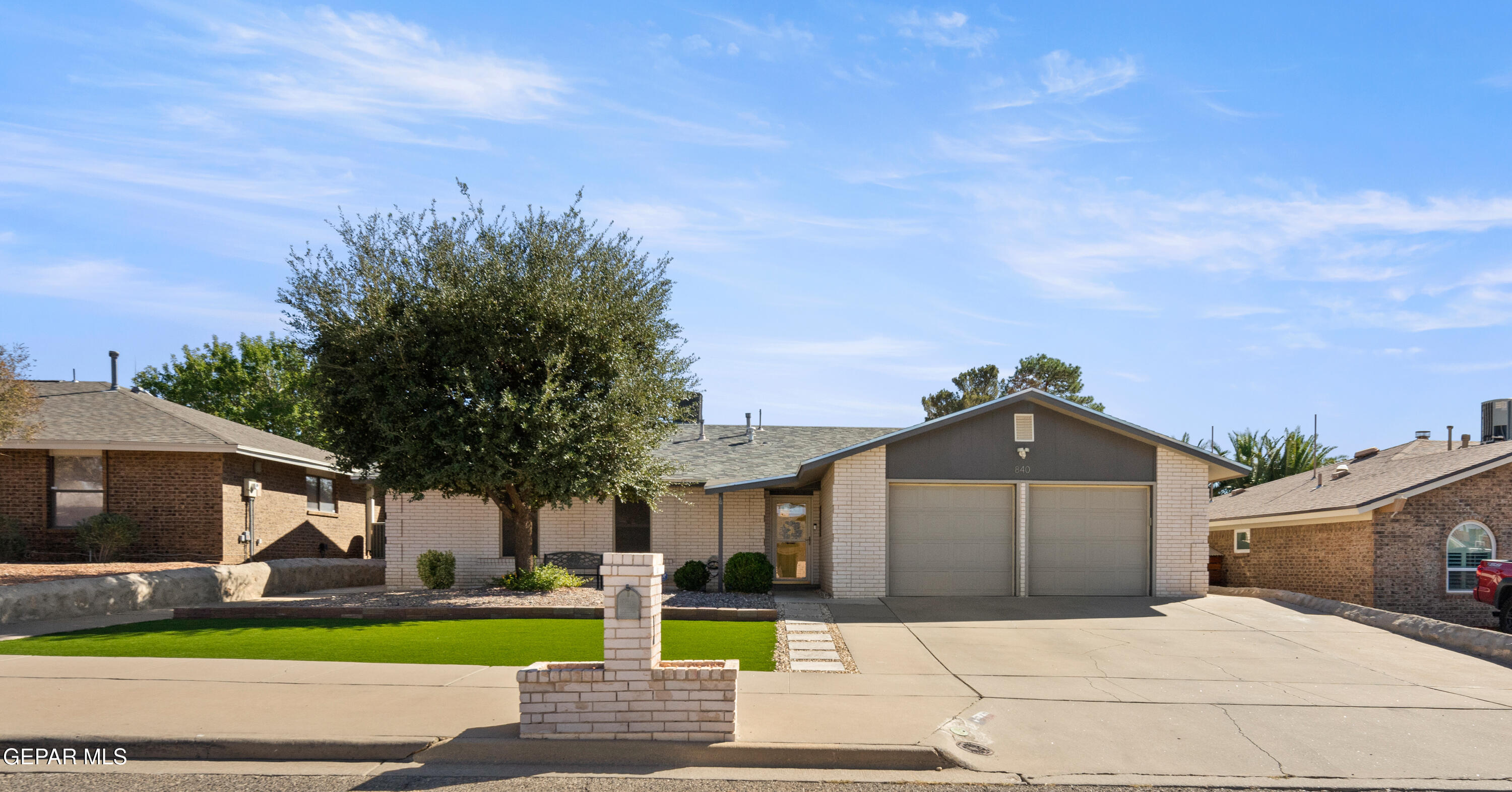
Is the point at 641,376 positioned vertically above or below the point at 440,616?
above

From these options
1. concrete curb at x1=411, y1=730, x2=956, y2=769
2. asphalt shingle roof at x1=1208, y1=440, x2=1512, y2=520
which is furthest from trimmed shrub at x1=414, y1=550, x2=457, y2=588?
asphalt shingle roof at x1=1208, y1=440, x2=1512, y2=520

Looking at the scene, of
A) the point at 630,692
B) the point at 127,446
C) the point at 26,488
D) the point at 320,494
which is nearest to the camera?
the point at 630,692

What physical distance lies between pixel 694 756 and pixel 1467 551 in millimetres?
18231

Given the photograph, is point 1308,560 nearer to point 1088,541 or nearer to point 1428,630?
point 1088,541

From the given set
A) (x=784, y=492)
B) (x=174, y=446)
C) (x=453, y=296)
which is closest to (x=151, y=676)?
(x=453, y=296)

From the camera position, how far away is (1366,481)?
819 inches

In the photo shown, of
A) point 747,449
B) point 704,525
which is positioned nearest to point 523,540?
point 704,525

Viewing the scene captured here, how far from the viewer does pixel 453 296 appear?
15.2m

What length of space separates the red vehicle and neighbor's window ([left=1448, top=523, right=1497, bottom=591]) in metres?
2.91

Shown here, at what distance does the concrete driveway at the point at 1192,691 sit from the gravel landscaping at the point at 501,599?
2308 mm

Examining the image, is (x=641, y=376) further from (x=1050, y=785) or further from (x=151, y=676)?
(x=1050, y=785)

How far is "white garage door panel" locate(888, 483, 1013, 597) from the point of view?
57.3 ft

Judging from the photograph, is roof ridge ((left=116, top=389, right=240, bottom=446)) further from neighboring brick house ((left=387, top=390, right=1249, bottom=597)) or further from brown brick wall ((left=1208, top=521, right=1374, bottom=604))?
brown brick wall ((left=1208, top=521, right=1374, bottom=604))

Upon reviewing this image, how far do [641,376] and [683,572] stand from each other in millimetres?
4407
